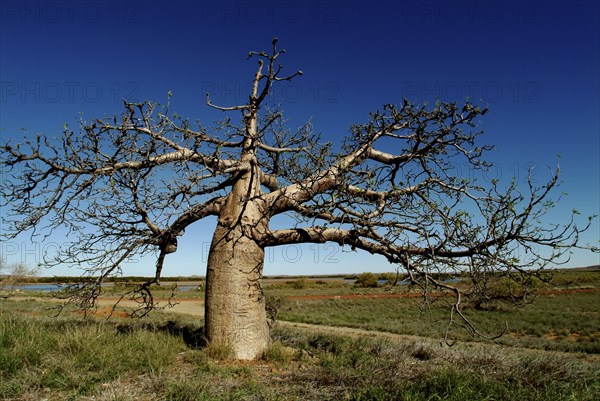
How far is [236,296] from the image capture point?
586 centimetres

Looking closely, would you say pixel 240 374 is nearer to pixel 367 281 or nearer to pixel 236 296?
pixel 236 296

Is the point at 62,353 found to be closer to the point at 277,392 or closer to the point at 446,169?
the point at 277,392

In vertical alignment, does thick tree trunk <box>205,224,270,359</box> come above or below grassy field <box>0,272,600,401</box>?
above

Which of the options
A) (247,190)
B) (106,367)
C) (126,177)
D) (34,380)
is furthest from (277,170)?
(34,380)

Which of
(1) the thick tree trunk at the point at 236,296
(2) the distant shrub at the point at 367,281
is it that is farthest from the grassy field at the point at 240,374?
(2) the distant shrub at the point at 367,281

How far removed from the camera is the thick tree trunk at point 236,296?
577 cm

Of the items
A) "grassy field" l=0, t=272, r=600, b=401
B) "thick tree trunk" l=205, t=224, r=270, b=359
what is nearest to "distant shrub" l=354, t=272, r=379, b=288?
"grassy field" l=0, t=272, r=600, b=401

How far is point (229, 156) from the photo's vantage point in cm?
625

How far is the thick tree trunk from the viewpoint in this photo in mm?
5770

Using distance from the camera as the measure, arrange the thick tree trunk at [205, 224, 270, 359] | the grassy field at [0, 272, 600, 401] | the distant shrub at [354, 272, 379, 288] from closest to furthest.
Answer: the grassy field at [0, 272, 600, 401], the thick tree trunk at [205, 224, 270, 359], the distant shrub at [354, 272, 379, 288]

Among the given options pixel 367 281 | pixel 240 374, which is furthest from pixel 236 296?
pixel 367 281

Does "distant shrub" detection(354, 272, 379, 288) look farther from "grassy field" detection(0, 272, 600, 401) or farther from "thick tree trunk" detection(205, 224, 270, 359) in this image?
"thick tree trunk" detection(205, 224, 270, 359)

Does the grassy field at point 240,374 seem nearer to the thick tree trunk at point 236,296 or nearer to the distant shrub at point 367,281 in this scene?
the thick tree trunk at point 236,296

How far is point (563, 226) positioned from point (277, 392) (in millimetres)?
3749
